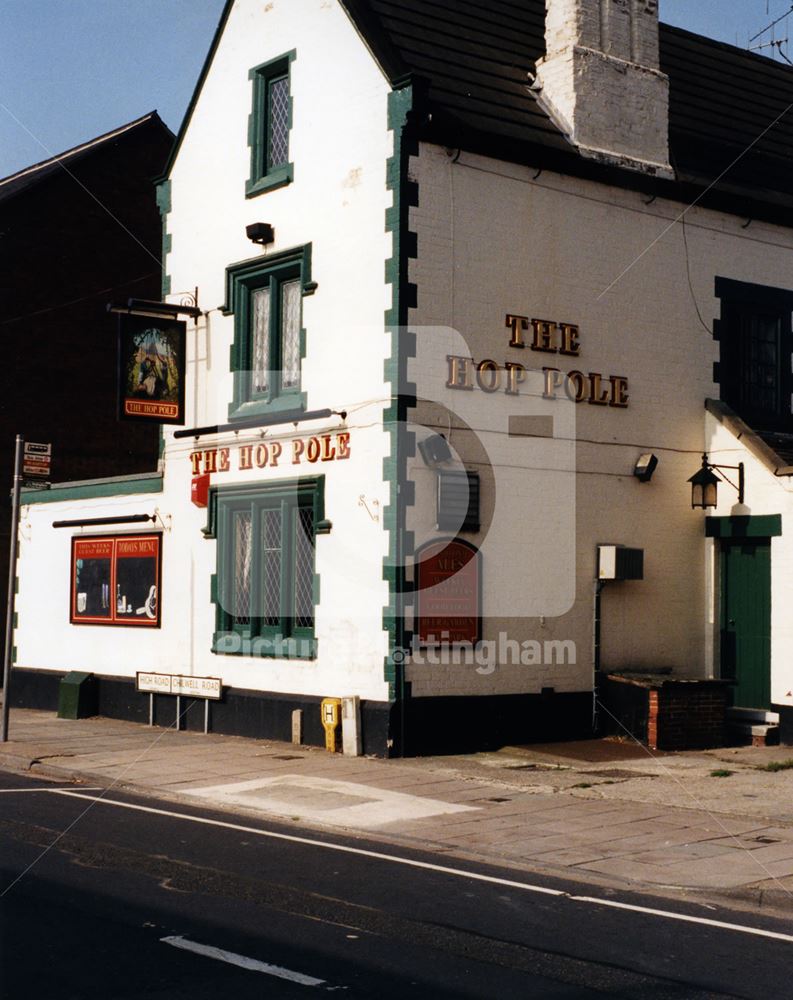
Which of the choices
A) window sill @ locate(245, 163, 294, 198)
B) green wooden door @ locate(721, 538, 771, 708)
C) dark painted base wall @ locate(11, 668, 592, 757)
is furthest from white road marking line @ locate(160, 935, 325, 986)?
window sill @ locate(245, 163, 294, 198)

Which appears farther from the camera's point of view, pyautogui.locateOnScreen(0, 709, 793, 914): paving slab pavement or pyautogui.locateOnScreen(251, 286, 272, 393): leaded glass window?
pyautogui.locateOnScreen(251, 286, 272, 393): leaded glass window

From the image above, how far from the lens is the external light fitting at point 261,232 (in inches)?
766

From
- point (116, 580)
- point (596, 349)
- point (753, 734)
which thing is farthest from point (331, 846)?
point (116, 580)

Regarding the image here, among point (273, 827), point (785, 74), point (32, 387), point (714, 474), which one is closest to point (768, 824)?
point (273, 827)

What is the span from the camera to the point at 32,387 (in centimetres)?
3127

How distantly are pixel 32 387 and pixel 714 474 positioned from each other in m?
17.9

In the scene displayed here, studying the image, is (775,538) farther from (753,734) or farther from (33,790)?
(33,790)

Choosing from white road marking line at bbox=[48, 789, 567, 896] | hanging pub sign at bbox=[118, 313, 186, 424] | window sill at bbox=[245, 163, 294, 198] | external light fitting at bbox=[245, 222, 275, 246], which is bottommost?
white road marking line at bbox=[48, 789, 567, 896]

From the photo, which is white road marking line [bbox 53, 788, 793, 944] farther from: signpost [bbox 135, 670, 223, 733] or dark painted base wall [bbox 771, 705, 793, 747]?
dark painted base wall [bbox 771, 705, 793, 747]

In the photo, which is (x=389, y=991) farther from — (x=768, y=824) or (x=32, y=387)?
(x=32, y=387)

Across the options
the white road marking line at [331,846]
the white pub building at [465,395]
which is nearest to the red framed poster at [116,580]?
the white pub building at [465,395]

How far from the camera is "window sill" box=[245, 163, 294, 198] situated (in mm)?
19328

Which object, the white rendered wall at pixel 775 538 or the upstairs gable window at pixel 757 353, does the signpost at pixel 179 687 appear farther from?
the upstairs gable window at pixel 757 353

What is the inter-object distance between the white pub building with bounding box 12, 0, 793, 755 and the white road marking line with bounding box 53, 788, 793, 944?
14.2 feet
